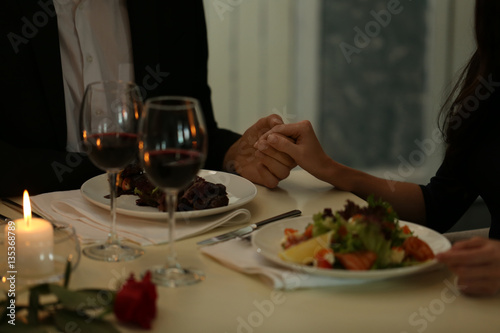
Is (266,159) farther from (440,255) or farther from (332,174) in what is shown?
(440,255)

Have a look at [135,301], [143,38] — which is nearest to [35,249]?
[135,301]

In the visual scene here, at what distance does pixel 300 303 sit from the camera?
89 cm

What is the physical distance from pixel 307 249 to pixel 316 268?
5cm

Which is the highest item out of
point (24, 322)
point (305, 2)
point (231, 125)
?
A: point (305, 2)

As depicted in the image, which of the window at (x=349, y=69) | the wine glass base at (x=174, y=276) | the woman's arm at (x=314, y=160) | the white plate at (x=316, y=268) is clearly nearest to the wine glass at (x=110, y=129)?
the wine glass base at (x=174, y=276)

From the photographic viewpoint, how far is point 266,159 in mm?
1538

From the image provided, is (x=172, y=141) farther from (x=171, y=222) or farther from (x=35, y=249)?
(x=35, y=249)

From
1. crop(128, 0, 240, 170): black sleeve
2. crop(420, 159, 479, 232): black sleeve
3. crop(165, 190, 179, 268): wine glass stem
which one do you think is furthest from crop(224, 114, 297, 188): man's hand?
crop(165, 190, 179, 268): wine glass stem

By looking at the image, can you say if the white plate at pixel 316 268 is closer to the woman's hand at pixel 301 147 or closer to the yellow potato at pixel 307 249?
the yellow potato at pixel 307 249

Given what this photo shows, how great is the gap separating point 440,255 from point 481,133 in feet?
2.68

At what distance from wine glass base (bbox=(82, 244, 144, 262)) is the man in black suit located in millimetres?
434

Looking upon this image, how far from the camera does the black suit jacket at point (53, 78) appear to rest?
4.94ft

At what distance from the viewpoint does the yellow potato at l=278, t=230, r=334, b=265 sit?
Result: 97 centimetres

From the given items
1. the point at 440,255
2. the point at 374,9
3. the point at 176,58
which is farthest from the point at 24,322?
the point at 374,9
